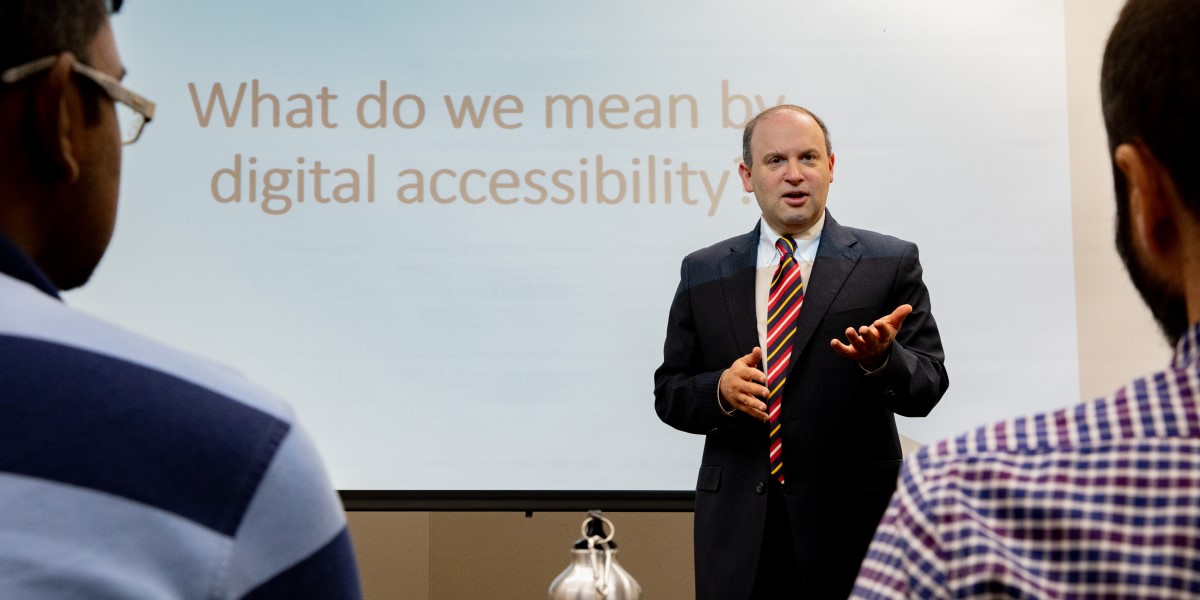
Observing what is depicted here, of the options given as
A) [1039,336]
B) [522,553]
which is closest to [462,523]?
[522,553]

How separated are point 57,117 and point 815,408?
A: 2.11m

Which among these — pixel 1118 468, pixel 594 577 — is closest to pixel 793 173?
pixel 594 577

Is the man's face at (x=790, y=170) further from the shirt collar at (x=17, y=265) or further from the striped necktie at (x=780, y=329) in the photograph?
the shirt collar at (x=17, y=265)

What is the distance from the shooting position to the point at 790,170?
276 cm

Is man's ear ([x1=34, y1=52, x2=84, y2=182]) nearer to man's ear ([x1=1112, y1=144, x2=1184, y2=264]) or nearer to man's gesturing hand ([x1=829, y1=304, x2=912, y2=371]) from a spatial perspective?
man's ear ([x1=1112, y1=144, x2=1184, y2=264])

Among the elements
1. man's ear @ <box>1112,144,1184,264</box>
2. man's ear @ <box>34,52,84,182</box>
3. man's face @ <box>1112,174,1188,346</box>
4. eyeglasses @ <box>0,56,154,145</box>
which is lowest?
man's face @ <box>1112,174,1188,346</box>

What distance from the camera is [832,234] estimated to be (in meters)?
2.81

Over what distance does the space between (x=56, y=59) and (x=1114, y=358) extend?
3508 mm

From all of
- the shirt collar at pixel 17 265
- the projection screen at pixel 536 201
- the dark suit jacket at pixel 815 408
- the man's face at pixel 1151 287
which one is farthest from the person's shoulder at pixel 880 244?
the shirt collar at pixel 17 265

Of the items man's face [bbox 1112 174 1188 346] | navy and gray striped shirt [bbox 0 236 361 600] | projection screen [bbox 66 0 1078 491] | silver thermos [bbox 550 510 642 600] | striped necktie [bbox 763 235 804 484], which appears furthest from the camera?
projection screen [bbox 66 0 1078 491]

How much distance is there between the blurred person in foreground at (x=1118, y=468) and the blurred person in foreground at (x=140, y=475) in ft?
1.10

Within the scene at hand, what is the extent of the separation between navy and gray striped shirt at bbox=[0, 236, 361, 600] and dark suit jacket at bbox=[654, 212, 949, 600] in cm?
197

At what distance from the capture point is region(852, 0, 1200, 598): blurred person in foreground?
23.3 inches

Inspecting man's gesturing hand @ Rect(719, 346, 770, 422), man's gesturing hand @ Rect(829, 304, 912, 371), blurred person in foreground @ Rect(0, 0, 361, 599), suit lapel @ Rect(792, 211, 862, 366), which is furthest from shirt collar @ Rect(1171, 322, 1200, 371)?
suit lapel @ Rect(792, 211, 862, 366)
